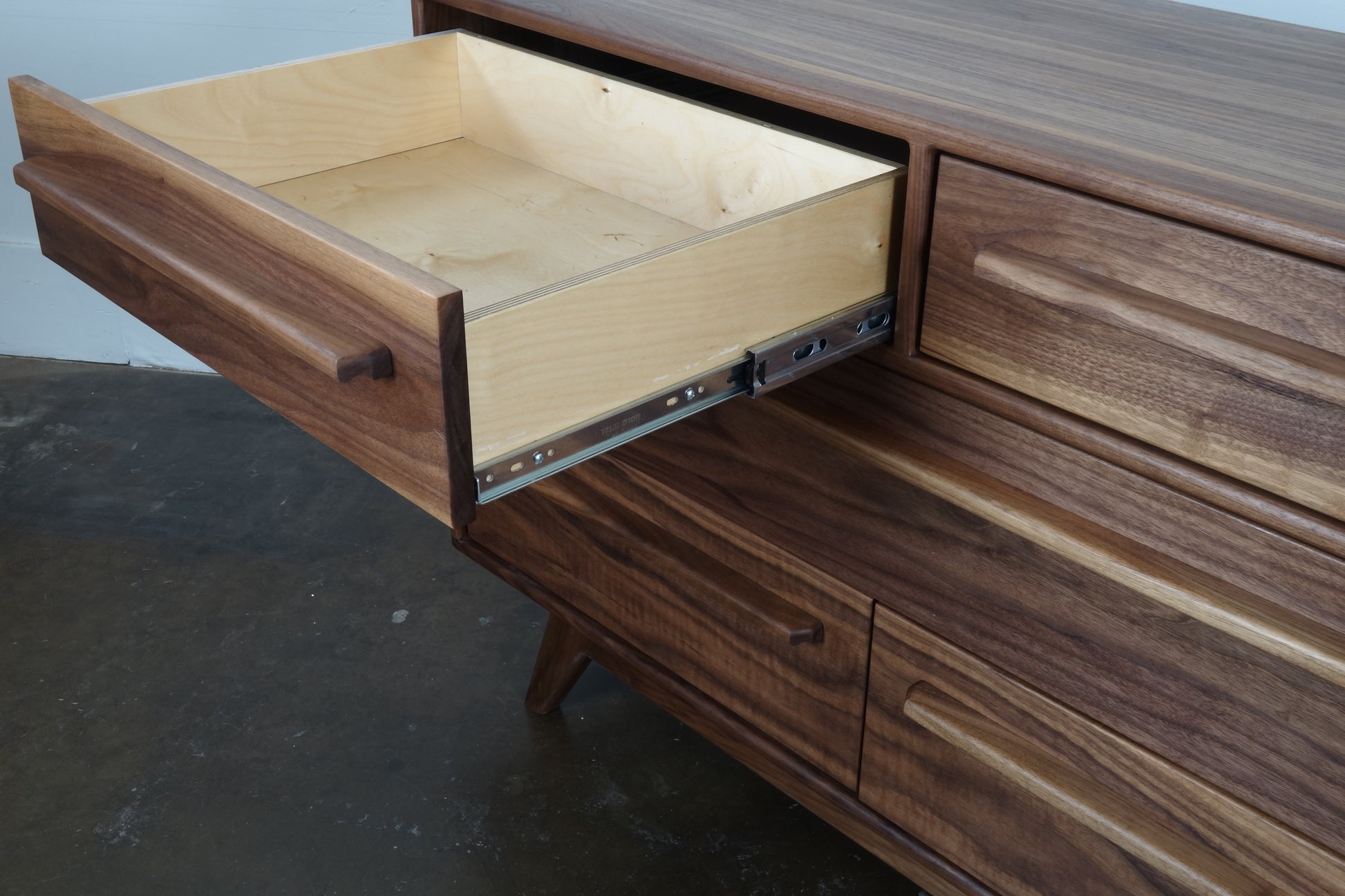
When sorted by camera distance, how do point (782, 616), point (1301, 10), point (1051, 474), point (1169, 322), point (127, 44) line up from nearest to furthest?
point (1169, 322) < point (1051, 474) < point (782, 616) < point (1301, 10) < point (127, 44)

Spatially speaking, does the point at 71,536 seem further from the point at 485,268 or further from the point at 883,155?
the point at 883,155

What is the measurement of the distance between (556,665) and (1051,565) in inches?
28.7

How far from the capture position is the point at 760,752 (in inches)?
40.4

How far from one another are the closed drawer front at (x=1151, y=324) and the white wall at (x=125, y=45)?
1.32 m

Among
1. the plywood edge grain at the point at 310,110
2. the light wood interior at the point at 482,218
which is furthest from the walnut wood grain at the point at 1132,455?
the plywood edge grain at the point at 310,110

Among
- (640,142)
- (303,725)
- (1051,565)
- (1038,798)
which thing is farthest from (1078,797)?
(303,725)

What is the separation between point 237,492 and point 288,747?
542mm

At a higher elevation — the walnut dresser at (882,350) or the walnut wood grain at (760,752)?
the walnut dresser at (882,350)

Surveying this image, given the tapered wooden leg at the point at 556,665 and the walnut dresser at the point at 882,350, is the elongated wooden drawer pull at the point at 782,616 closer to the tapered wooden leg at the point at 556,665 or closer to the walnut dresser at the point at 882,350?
the walnut dresser at the point at 882,350

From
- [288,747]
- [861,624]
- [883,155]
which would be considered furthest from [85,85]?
[861,624]

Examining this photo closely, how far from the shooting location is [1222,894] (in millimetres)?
740

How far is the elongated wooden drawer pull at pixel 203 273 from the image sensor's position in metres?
0.62

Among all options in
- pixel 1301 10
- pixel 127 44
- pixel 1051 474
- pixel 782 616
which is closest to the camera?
pixel 1051 474

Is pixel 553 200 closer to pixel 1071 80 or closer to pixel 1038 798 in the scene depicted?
pixel 1071 80
